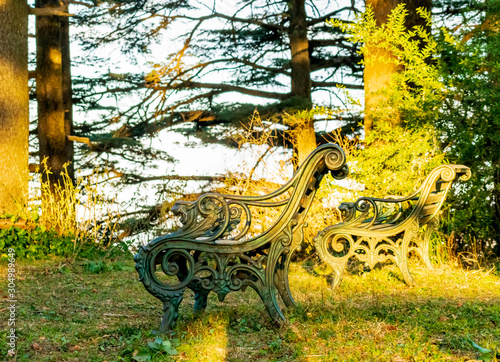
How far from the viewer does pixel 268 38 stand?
44.4 ft

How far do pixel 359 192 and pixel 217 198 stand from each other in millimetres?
4010

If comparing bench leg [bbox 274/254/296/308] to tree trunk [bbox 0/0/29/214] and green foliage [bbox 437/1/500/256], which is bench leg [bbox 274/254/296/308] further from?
tree trunk [bbox 0/0/29/214]

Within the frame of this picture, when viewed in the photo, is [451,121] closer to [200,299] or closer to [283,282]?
[283,282]

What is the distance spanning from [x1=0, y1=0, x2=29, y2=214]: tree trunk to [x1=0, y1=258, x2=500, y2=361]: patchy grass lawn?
2.24m

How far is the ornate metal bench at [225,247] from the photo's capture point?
336 centimetres

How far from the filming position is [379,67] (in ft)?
24.6

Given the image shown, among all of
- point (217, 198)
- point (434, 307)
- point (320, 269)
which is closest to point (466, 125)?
point (320, 269)

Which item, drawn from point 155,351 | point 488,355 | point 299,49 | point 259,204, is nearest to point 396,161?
point 259,204

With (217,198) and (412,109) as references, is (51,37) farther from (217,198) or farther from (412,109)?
(217,198)

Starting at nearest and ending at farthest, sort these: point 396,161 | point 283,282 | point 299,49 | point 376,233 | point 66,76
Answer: point 283,282
point 376,233
point 396,161
point 299,49
point 66,76

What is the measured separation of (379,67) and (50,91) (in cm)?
688

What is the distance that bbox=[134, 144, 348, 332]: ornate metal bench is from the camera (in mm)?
3355

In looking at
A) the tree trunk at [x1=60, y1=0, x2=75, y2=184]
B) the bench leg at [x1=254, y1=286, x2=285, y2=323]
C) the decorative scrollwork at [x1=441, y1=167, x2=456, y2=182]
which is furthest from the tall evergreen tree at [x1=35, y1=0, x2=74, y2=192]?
the bench leg at [x1=254, y1=286, x2=285, y2=323]

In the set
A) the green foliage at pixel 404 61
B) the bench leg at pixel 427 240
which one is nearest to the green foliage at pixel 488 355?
the bench leg at pixel 427 240
